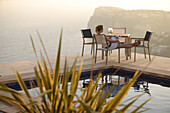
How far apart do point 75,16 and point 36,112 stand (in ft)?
73.9

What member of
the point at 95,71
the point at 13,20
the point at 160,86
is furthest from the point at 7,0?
the point at 160,86

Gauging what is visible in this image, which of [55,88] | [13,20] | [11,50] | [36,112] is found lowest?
[11,50]

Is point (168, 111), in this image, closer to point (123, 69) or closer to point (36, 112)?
point (123, 69)

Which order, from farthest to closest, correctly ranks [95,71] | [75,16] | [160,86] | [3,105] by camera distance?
[75,16] → [95,71] → [160,86] → [3,105]

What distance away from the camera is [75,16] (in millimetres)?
23312

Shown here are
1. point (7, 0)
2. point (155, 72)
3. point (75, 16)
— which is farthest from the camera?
point (75, 16)

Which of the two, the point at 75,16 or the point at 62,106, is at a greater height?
the point at 62,106

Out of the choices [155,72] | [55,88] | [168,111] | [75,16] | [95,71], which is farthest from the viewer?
[75,16]

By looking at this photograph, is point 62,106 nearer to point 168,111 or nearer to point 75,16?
point 168,111

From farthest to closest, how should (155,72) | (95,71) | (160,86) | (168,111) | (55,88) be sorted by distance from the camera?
(95,71)
(155,72)
(160,86)
(168,111)
(55,88)

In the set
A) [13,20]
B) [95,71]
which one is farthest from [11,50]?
[95,71]

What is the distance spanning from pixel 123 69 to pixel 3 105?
3.22 metres

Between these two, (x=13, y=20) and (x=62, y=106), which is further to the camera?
(x=13, y=20)

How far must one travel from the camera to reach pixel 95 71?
5633 mm
